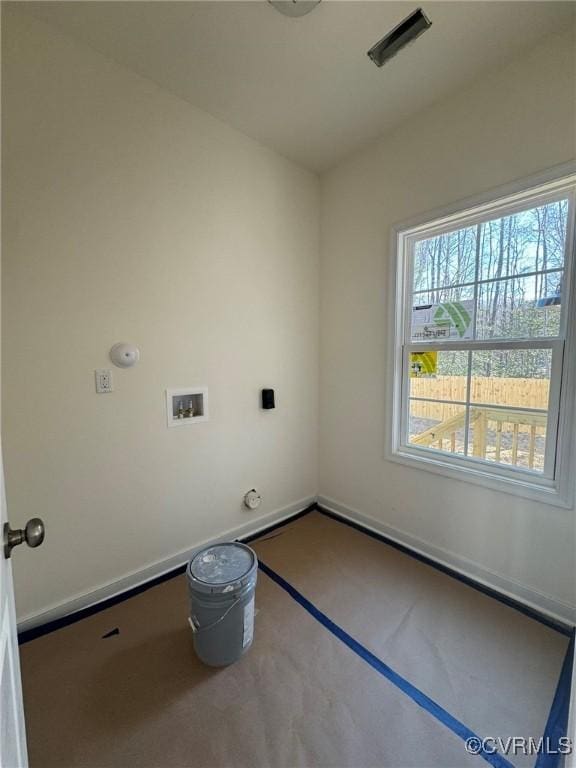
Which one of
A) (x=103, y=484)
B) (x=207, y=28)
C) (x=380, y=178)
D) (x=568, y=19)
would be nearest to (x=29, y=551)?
(x=103, y=484)

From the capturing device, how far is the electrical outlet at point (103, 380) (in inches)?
62.8

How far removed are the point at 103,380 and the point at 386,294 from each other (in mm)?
1812

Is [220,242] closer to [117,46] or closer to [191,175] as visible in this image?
[191,175]

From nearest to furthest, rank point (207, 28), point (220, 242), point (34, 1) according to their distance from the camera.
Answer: point (34, 1) → point (207, 28) → point (220, 242)

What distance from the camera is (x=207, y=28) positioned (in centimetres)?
141

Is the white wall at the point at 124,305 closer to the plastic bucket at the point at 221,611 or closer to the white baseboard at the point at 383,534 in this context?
the white baseboard at the point at 383,534

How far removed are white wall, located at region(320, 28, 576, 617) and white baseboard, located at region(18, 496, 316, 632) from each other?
2.32 ft

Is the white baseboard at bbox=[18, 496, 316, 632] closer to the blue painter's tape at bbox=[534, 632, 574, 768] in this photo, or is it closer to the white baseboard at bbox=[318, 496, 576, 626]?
the white baseboard at bbox=[318, 496, 576, 626]

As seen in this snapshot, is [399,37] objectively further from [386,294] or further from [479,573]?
[479,573]

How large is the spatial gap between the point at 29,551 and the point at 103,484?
1.31ft

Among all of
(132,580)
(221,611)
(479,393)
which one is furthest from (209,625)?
(479,393)

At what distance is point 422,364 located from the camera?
209 cm

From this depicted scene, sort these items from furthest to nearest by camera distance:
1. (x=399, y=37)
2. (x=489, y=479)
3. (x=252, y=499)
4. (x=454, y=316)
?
(x=252, y=499) → (x=454, y=316) → (x=489, y=479) → (x=399, y=37)

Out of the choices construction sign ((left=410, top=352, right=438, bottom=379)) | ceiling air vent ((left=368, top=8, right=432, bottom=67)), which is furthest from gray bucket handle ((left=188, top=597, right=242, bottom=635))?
ceiling air vent ((left=368, top=8, right=432, bottom=67))
